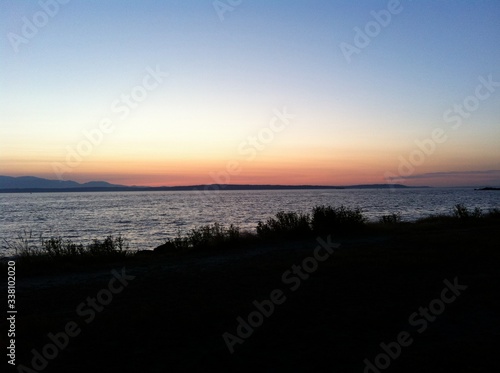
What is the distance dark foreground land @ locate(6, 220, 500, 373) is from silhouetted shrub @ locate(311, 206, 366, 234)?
6.93m

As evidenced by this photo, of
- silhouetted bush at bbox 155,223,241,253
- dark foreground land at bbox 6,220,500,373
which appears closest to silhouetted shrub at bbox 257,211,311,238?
silhouetted bush at bbox 155,223,241,253

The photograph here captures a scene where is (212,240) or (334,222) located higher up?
(334,222)

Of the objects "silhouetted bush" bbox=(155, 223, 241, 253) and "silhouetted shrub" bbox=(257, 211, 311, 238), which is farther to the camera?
"silhouetted shrub" bbox=(257, 211, 311, 238)

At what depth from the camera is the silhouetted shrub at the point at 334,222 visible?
62.6ft

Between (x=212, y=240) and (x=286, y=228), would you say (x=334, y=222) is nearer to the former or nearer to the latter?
(x=286, y=228)

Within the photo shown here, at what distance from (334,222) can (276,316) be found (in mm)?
12941

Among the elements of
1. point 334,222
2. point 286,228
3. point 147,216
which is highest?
point 334,222

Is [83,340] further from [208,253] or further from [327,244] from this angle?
[327,244]

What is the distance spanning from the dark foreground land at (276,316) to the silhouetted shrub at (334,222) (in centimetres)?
693

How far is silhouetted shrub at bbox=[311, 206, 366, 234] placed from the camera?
19.1 metres

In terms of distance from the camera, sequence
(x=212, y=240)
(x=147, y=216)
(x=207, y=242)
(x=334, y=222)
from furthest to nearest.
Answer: (x=147, y=216), (x=334, y=222), (x=212, y=240), (x=207, y=242)

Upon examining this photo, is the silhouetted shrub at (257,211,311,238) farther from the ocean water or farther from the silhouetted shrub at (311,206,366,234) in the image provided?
the ocean water

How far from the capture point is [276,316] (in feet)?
22.6

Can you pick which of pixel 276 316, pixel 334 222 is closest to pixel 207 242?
pixel 334 222
